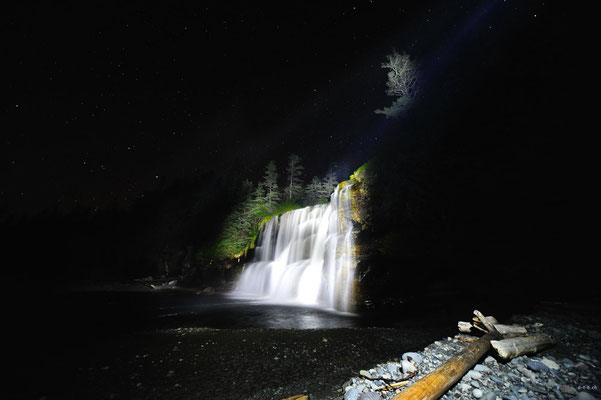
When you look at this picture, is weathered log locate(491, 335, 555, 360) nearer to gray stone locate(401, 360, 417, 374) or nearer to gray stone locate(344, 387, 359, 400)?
gray stone locate(401, 360, 417, 374)

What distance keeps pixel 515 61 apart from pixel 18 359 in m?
25.8

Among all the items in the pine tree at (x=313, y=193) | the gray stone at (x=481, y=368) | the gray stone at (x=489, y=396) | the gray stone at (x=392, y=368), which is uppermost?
the pine tree at (x=313, y=193)

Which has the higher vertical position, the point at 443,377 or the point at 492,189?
the point at 492,189

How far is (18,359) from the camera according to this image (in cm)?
551

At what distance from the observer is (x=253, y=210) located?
32281 mm

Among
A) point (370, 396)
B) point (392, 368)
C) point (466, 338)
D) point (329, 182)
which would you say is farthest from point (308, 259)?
point (329, 182)

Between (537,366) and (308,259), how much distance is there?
1512 centimetres

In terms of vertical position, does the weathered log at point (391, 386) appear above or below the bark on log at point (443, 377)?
below

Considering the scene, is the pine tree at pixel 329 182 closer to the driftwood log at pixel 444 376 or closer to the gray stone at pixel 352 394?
the driftwood log at pixel 444 376

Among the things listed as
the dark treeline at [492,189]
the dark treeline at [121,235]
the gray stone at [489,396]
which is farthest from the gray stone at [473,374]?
the dark treeline at [121,235]

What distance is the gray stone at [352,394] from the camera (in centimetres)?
316

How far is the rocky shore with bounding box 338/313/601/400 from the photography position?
302 centimetres

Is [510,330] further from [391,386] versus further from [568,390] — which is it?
[391,386]

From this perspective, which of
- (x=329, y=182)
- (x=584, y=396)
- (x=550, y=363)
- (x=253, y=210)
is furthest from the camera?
(x=329, y=182)
